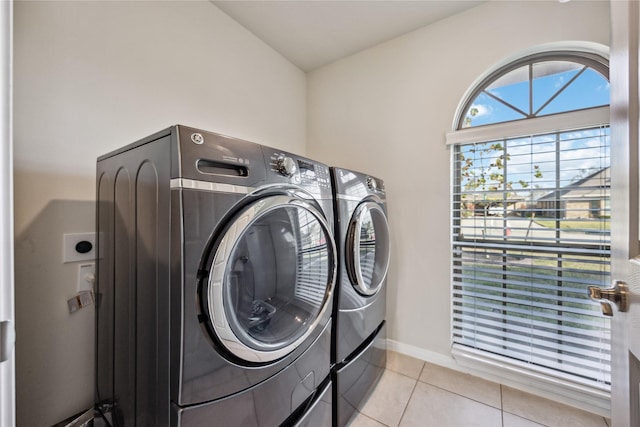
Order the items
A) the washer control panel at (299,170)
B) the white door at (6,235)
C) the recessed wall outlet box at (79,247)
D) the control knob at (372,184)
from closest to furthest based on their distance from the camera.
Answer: the white door at (6,235) < the washer control panel at (299,170) < the recessed wall outlet box at (79,247) < the control knob at (372,184)

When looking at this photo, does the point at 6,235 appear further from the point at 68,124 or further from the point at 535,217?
the point at 535,217


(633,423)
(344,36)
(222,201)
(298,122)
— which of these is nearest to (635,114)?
(633,423)

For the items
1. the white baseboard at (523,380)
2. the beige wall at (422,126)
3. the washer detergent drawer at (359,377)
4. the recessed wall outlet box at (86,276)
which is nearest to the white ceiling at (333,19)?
the beige wall at (422,126)

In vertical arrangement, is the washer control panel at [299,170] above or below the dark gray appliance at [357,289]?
above

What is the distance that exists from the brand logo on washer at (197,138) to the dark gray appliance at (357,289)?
663 mm

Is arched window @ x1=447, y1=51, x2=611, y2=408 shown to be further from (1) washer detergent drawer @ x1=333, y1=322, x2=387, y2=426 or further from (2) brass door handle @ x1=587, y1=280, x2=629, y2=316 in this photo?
(2) brass door handle @ x1=587, y1=280, x2=629, y2=316

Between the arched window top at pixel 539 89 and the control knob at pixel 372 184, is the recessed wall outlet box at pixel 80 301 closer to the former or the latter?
the control knob at pixel 372 184

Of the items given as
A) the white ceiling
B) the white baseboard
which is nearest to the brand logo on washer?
the white ceiling

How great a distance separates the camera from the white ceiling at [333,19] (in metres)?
1.69

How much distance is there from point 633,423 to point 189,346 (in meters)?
1.07

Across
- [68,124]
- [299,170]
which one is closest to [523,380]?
[299,170]

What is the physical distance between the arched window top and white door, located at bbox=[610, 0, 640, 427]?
3.64 feet

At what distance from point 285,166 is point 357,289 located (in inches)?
31.1

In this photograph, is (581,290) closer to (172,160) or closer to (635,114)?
(635,114)
